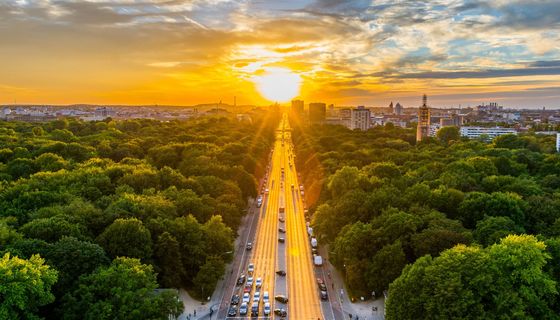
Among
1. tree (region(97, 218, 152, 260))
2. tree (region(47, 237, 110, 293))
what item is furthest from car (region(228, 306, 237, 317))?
tree (region(47, 237, 110, 293))

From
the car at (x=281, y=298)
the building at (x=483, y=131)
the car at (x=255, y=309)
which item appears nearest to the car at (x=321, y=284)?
the car at (x=281, y=298)

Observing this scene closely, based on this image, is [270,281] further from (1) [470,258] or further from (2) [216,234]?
(1) [470,258]

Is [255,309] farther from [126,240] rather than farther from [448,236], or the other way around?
[448,236]

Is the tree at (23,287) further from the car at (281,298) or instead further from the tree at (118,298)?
the car at (281,298)

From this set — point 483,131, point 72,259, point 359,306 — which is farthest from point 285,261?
point 483,131

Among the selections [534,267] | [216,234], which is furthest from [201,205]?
[534,267]

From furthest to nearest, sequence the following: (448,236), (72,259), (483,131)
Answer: (483,131) → (448,236) → (72,259)
